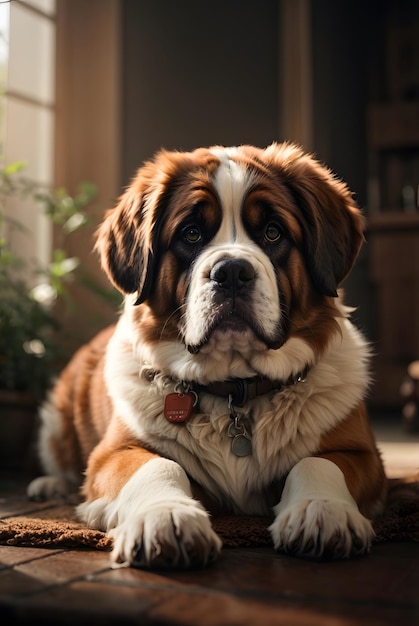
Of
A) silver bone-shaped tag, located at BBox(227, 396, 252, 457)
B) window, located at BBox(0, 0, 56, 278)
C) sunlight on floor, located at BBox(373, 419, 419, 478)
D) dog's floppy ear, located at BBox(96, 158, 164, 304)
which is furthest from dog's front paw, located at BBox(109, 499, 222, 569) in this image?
window, located at BBox(0, 0, 56, 278)

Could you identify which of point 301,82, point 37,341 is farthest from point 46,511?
point 301,82

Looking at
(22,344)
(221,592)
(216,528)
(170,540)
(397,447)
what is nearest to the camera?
(221,592)

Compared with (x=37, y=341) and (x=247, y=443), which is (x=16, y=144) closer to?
(x=37, y=341)

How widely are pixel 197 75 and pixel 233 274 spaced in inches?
184

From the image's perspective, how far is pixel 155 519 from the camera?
66.6 inches

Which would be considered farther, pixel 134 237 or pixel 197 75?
pixel 197 75

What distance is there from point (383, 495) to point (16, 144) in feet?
11.5

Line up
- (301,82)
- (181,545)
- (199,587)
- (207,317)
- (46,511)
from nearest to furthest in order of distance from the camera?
(199,587), (181,545), (207,317), (46,511), (301,82)

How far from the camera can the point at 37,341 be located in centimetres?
424

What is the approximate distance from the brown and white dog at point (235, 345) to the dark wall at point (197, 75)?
3.42m

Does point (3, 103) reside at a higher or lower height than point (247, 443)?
higher

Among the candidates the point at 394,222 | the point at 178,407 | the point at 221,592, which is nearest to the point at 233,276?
the point at 178,407

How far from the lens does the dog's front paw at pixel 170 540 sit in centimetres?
167

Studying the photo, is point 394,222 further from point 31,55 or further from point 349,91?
point 31,55
